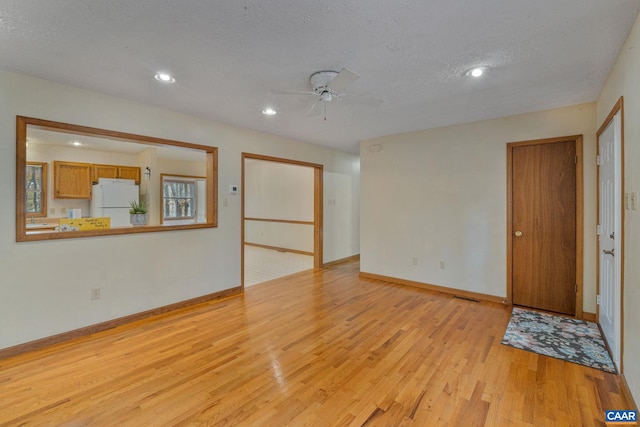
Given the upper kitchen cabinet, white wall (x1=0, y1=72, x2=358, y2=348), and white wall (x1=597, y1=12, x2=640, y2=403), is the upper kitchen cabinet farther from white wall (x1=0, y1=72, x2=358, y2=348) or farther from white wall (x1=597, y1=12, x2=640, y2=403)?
white wall (x1=597, y1=12, x2=640, y2=403)

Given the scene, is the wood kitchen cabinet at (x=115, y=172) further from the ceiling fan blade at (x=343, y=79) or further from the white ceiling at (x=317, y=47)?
the ceiling fan blade at (x=343, y=79)

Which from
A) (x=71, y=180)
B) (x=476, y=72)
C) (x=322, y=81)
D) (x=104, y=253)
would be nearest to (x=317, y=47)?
(x=322, y=81)

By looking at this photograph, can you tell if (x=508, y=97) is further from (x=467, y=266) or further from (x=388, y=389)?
(x=388, y=389)

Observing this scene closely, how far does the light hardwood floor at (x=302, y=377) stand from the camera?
1.75 meters

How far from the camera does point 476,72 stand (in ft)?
7.99

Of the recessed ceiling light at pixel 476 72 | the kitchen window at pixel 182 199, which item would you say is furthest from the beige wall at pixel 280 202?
the recessed ceiling light at pixel 476 72

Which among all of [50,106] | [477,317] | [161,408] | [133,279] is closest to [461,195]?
[477,317]

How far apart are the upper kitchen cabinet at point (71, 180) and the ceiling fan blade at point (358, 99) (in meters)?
5.44

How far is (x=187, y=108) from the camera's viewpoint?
3.38 metres

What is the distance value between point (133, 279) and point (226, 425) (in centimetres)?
225

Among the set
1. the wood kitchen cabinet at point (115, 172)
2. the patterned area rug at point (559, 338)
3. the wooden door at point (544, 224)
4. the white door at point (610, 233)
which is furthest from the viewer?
the wood kitchen cabinet at point (115, 172)

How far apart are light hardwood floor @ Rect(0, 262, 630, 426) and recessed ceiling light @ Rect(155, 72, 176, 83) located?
250cm

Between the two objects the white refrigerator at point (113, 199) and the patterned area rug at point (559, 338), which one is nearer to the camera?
the patterned area rug at point (559, 338)

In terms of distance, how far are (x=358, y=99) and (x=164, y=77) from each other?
191 centimetres
